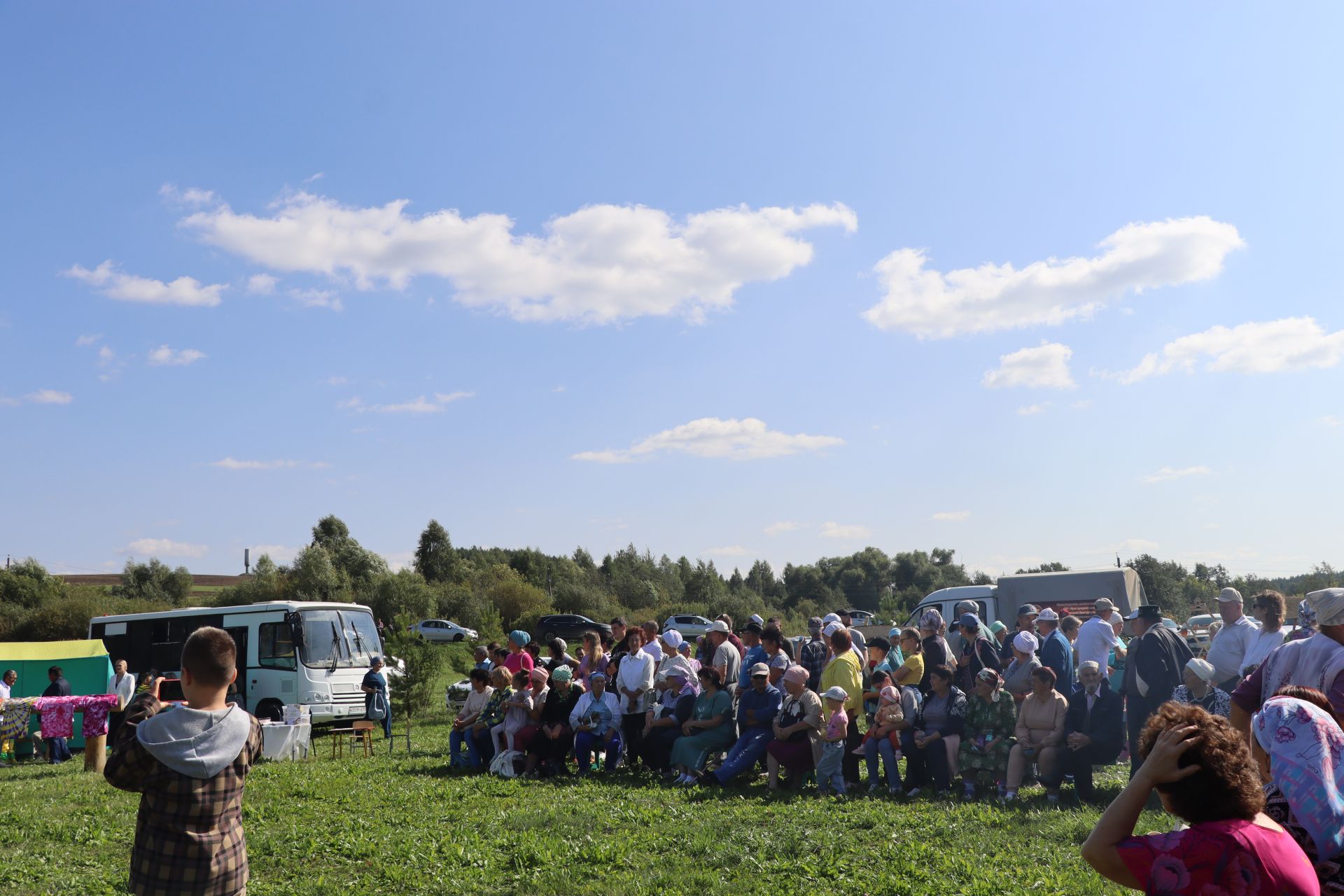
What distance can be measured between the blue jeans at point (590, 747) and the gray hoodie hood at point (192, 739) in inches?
343

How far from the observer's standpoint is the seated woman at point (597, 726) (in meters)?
12.2

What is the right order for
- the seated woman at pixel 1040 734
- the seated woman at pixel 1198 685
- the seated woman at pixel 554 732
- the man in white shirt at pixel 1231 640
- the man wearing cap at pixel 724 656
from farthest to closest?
the man wearing cap at pixel 724 656 → the seated woman at pixel 554 732 → the man in white shirt at pixel 1231 640 → the seated woman at pixel 1040 734 → the seated woman at pixel 1198 685

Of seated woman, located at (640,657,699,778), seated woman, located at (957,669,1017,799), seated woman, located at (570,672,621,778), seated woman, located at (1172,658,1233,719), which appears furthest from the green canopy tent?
seated woman, located at (1172,658,1233,719)

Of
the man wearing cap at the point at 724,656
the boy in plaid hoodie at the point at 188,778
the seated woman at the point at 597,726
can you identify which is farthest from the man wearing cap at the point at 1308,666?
the seated woman at the point at 597,726

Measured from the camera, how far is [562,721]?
41.0 ft

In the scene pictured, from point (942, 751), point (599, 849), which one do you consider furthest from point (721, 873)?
point (942, 751)

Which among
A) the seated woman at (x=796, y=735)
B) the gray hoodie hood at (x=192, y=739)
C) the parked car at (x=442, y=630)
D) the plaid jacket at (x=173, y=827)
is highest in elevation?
the gray hoodie hood at (x=192, y=739)

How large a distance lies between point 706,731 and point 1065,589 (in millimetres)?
14463

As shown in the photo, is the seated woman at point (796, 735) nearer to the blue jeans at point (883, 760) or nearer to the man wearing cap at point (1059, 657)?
the blue jeans at point (883, 760)

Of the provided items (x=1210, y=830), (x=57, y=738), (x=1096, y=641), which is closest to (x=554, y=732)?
(x=1096, y=641)

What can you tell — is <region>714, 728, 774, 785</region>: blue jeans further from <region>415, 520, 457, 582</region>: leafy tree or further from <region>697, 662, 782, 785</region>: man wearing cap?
<region>415, 520, 457, 582</region>: leafy tree

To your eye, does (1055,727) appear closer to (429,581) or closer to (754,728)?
(754,728)

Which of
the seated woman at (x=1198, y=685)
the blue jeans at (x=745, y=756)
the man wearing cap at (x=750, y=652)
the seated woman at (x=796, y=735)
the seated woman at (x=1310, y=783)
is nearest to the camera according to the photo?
the seated woman at (x=1310, y=783)

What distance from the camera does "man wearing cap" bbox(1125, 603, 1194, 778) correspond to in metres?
9.30
